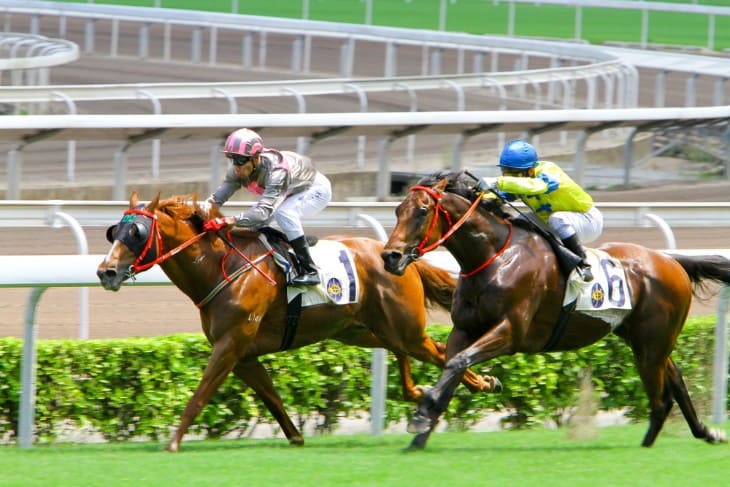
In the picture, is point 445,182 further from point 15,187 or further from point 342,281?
point 15,187

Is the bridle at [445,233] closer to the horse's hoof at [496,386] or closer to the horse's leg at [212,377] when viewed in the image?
the horse's hoof at [496,386]

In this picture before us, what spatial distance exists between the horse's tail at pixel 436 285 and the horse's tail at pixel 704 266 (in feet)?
3.77

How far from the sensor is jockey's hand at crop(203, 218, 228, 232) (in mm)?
6000

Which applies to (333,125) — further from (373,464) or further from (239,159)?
(373,464)

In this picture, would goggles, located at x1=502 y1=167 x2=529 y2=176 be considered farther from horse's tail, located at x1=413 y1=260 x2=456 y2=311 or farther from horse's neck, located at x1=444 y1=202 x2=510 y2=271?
horse's tail, located at x1=413 y1=260 x2=456 y2=311

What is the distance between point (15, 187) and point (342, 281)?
4.92m

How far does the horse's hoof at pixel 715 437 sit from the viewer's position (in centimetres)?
598

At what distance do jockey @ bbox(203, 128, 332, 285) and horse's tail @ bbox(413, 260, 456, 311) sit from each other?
719mm

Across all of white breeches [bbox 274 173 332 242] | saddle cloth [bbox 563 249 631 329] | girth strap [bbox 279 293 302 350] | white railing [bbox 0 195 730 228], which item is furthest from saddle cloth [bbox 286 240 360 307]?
white railing [bbox 0 195 730 228]

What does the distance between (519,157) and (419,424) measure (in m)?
1.33

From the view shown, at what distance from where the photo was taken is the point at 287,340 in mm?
6102

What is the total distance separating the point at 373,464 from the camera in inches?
198

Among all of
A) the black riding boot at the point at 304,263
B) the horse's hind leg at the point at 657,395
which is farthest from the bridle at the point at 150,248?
the horse's hind leg at the point at 657,395

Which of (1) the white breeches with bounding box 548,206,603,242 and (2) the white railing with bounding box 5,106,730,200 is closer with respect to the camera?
(1) the white breeches with bounding box 548,206,603,242
